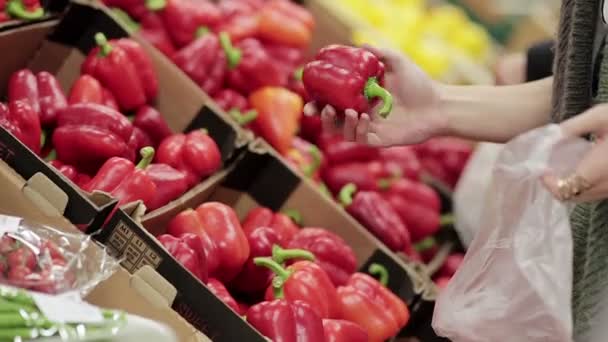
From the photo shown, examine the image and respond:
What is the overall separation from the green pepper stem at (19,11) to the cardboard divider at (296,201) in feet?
1.86

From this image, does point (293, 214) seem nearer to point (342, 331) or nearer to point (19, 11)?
point (342, 331)

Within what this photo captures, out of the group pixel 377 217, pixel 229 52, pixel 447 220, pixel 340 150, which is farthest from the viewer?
pixel 447 220

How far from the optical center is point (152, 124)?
2.05 metres

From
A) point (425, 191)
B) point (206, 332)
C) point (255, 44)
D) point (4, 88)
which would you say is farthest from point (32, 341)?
point (425, 191)

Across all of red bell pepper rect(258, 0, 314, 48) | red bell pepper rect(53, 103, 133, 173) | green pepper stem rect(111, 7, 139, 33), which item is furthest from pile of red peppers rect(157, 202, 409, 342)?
red bell pepper rect(258, 0, 314, 48)

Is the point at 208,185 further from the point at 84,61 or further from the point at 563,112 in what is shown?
the point at 563,112

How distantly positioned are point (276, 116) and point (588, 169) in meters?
1.24

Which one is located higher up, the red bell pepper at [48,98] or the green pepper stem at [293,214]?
the red bell pepper at [48,98]

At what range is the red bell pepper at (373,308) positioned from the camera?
186 centimetres

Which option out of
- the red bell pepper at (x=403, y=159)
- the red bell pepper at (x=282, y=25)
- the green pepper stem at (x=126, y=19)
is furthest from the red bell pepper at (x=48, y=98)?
the red bell pepper at (x=403, y=159)

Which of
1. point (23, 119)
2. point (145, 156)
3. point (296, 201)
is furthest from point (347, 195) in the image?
point (23, 119)

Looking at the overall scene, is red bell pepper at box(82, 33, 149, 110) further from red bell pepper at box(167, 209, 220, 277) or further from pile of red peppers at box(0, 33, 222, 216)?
red bell pepper at box(167, 209, 220, 277)

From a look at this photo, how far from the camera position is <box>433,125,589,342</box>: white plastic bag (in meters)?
1.42

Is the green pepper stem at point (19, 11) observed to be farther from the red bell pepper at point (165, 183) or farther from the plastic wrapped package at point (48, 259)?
the plastic wrapped package at point (48, 259)
